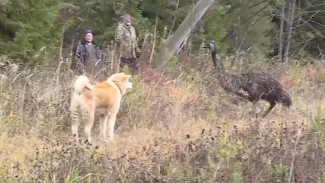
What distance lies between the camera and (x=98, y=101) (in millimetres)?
9641

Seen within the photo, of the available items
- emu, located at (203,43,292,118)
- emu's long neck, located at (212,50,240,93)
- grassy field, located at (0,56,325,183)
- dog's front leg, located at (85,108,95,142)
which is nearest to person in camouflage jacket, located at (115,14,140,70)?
grassy field, located at (0,56,325,183)

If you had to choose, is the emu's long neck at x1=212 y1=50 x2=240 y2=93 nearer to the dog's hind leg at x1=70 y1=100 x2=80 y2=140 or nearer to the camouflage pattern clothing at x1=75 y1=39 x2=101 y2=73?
the camouflage pattern clothing at x1=75 y1=39 x2=101 y2=73

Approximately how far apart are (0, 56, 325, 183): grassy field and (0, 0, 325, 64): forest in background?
1808mm

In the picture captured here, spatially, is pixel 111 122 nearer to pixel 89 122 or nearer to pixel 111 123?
pixel 111 123

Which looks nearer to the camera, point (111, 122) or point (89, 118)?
point (89, 118)

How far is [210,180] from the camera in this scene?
753 centimetres

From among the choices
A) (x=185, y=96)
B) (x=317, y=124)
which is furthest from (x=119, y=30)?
(x=317, y=124)

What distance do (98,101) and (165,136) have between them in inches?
43.6

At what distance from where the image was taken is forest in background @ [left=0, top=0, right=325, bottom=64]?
570 inches

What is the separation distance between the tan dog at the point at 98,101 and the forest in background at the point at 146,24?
2.41m

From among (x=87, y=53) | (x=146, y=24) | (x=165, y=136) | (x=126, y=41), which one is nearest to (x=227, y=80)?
(x=165, y=136)

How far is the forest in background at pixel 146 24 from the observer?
1448cm

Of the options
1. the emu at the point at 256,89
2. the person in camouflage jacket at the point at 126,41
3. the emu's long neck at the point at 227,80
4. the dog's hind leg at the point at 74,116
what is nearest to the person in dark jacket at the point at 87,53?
the person in camouflage jacket at the point at 126,41

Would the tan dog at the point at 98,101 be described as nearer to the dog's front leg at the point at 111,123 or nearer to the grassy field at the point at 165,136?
the dog's front leg at the point at 111,123
